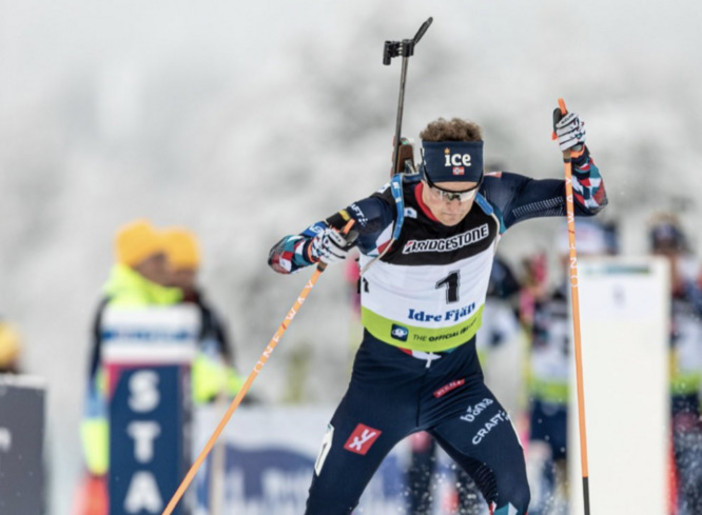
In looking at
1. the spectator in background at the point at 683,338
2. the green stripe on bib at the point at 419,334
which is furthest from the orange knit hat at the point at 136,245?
the spectator in background at the point at 683,338

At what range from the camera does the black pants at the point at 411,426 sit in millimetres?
4543

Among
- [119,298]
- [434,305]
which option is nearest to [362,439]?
[434,305]

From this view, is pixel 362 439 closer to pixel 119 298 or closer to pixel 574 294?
pixel 574 294

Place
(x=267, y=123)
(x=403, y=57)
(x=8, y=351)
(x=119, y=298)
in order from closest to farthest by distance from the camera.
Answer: (x=403, y=57)
(x=119, y=298)
(x=8, y=351)
(x=267, y=123)

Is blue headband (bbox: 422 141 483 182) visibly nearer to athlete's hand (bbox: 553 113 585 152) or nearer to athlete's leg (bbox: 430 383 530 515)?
athlete's hand (bbox: 553 113 585 152)

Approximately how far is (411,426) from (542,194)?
0.95 metres

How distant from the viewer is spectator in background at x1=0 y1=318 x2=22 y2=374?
7.18 m

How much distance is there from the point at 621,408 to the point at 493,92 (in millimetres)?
10854

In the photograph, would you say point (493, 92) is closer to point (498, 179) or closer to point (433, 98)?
point (433, 98)

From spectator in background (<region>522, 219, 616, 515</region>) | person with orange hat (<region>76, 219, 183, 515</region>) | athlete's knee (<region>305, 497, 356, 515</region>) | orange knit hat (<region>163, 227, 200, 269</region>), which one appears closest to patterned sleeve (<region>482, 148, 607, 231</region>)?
athlete's knee (<region>305, 497, 356, 515</region>)

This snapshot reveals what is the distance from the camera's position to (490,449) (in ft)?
14.9

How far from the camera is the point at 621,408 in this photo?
22.9ft

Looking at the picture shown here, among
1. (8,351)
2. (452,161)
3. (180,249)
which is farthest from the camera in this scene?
(8,351)

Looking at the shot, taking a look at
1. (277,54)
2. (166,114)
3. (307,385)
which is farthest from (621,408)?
(166,114)
